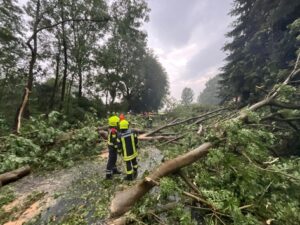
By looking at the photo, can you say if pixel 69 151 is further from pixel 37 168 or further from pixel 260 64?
pixel 260 64

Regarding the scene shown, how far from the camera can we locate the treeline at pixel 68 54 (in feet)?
39.8

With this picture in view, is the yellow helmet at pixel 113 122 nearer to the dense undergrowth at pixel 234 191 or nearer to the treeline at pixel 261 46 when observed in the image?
the dense undergrowth at pixel 234 191

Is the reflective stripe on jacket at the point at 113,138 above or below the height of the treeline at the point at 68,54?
below

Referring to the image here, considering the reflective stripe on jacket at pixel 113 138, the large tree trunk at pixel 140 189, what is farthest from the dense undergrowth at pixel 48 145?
the large tree trunk at pixel 140 189

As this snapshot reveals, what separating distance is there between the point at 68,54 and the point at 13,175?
43.2 ft

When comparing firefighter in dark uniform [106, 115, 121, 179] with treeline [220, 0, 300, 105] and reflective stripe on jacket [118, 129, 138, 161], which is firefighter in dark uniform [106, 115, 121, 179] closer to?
reflective stripe on jacket [118, 129, 138, 161]

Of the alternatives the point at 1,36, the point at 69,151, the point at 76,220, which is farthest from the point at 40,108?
the point at 76,220

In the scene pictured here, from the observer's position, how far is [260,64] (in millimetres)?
10477

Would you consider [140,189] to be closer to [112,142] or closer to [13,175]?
[112,142]

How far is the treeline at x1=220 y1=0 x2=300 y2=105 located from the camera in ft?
27.6

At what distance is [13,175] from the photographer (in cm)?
531

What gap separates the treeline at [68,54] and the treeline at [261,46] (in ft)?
23.9

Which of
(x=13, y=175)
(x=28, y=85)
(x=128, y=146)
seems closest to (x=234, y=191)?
(x=128, y=146)

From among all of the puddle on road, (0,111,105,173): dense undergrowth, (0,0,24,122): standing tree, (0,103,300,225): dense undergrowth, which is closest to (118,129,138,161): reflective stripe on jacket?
the puddle on road
